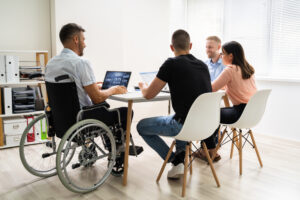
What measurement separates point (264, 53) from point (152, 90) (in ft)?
8.00

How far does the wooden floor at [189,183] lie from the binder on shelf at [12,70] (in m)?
0.83

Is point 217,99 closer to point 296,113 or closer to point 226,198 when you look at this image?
point 226,198

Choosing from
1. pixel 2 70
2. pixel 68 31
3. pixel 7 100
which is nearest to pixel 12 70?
pixel 2 70

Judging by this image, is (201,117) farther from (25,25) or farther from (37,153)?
(25,25)

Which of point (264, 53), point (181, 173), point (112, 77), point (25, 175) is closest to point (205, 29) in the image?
point (264, 53)

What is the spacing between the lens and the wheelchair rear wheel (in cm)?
211

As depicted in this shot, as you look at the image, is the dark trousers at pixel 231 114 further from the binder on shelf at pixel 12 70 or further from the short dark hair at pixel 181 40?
the binder on shelf at pixel 12 70

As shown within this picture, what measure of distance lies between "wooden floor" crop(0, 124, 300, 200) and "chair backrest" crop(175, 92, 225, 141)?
1.48ft

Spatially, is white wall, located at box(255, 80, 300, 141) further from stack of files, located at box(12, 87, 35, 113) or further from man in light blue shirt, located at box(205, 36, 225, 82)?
stack of files, located at box(12, 87, 35, 113)

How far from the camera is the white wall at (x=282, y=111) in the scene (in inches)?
148

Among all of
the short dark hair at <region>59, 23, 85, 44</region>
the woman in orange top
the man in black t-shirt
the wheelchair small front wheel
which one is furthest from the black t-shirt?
the wheelchair small front wheel

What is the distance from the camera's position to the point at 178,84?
224 cm

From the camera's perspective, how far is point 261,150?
338 cm

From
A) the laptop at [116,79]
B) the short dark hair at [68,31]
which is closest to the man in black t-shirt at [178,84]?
the laptop at [116,79]
